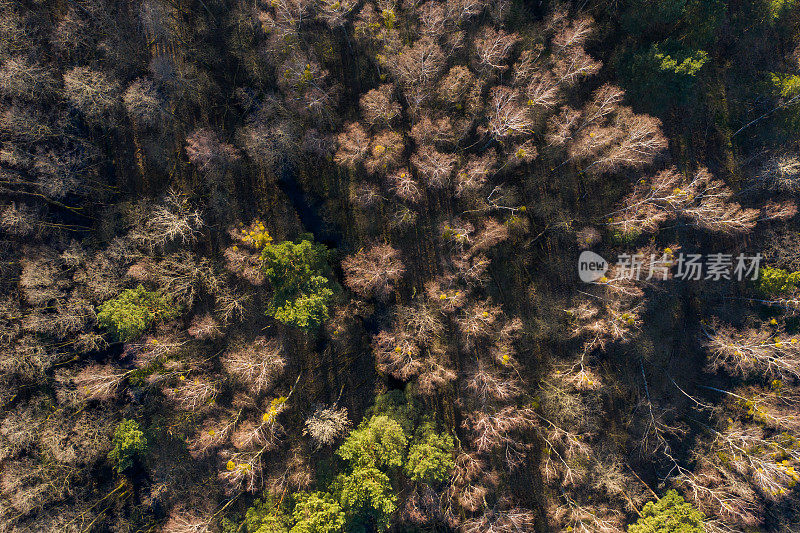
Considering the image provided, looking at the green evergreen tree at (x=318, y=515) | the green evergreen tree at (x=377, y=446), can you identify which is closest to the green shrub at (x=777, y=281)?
the green evergreen tree at (x=377, y=446)

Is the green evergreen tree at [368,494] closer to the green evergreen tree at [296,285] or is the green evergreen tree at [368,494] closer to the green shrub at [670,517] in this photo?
the green evergreen tree at [296,285]

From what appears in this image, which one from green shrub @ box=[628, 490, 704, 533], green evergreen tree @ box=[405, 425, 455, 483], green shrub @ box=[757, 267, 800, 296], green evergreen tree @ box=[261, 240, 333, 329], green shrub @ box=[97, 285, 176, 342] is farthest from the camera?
green shrub @ box=[757, 267, 800, 296]

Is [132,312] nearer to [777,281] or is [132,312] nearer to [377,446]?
[377,446]

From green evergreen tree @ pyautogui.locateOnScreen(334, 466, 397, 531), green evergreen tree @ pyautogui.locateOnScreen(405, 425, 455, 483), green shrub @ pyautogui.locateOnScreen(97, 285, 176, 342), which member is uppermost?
green shrub @ pyautogui.locateOnScreen(97, 285, 176, 342)

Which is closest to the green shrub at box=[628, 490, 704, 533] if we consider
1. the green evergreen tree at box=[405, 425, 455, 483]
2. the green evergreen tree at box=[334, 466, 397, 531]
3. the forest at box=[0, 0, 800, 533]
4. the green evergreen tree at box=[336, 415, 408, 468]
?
the forest at box=[0, 0, 800, 533]

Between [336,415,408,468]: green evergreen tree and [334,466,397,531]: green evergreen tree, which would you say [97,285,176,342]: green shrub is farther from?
[334,466,397,531]: green evergreen tree

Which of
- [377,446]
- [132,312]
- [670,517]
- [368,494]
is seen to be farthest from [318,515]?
[670,517]

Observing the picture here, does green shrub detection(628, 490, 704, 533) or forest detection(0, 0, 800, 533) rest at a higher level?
forest detection(0, 0, 800, 533)
